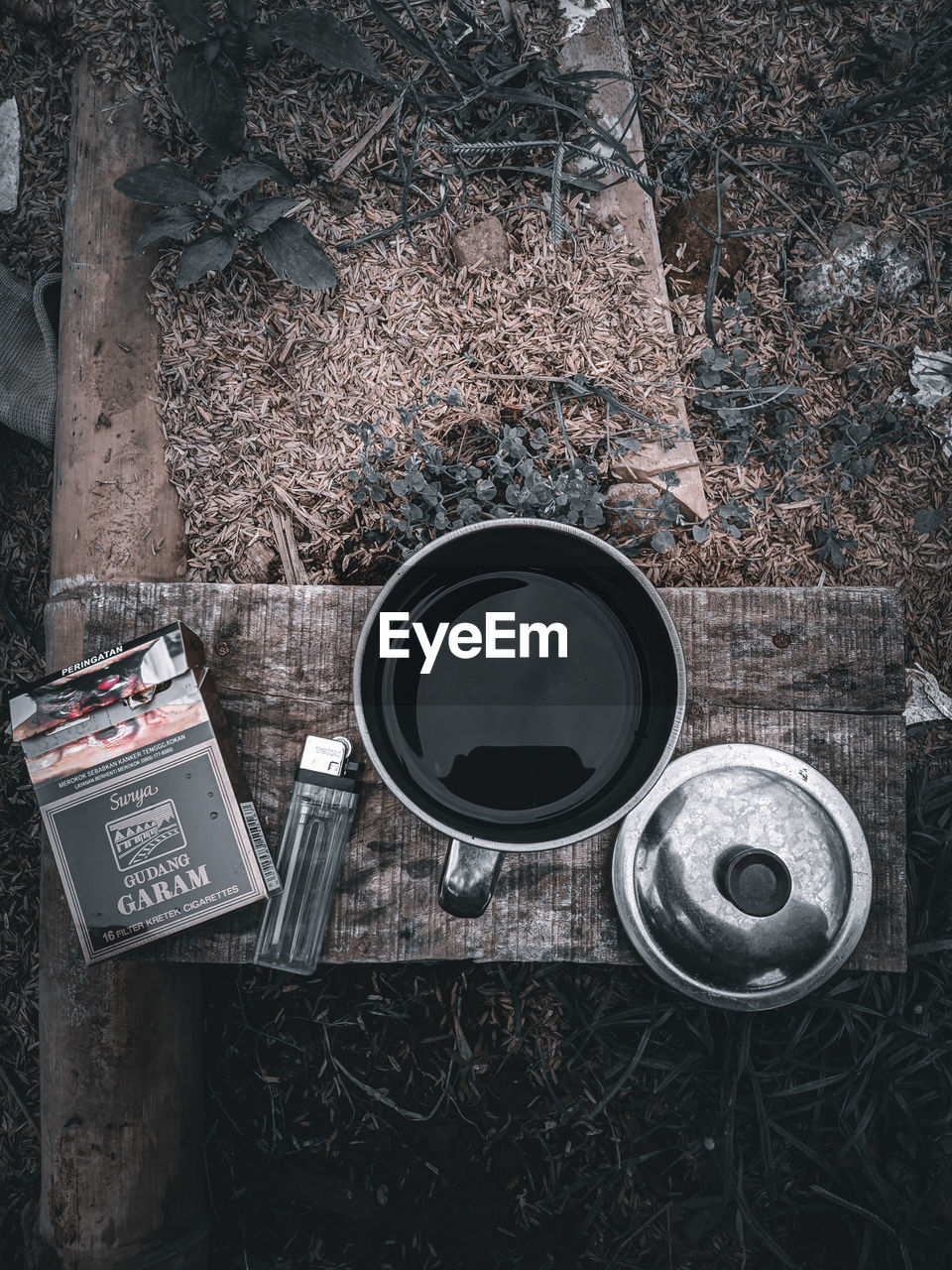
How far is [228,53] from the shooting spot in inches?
65.5

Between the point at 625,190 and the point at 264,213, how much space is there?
0.83m

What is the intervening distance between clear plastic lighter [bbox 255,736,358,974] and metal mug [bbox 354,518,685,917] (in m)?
0.16

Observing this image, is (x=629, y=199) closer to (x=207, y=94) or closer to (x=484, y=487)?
(x=484, y=487)

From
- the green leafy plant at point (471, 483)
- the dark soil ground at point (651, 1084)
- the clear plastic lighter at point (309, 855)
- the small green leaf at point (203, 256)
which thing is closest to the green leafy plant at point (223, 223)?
the small green leaf at point (203, 256)

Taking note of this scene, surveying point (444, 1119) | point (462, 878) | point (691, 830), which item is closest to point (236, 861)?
point (462, 878)

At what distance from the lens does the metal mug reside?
131 centimetres

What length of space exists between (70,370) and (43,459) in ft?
1.62

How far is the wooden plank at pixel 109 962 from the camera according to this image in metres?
1.52

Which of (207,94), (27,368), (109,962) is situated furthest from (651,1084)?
(207,94)

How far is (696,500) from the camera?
5.79ft

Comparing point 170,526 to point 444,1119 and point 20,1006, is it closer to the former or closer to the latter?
point 20,1006

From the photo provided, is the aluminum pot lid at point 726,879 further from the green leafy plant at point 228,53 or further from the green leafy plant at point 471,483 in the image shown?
the green leafy plant at point 228,53

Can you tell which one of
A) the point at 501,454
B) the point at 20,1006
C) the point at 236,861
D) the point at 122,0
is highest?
the point at 122,0

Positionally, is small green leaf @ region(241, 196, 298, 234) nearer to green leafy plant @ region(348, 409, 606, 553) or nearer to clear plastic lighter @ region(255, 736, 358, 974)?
green leafy plant @ region(348, 409, 606, 553)
